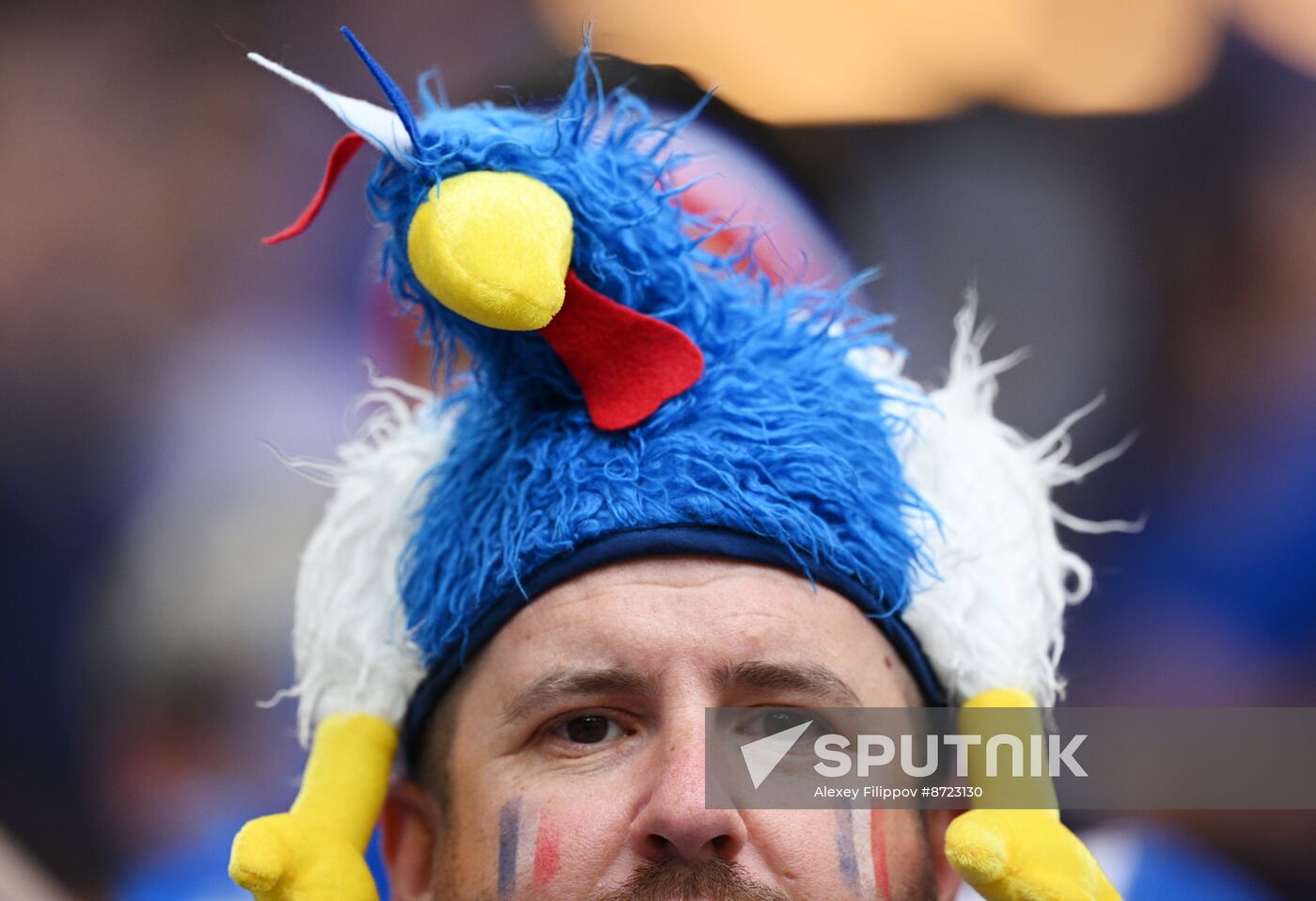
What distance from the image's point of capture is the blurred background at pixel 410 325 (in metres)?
2.97

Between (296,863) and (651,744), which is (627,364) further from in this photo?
(296,863)

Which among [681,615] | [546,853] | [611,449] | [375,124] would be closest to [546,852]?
[546,853]

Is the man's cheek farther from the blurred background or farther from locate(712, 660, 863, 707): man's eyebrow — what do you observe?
the blurred background

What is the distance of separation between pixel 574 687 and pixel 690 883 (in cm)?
27

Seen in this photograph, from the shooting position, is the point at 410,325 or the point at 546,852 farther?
the point at 410,325

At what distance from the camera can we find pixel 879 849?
1.43 metres

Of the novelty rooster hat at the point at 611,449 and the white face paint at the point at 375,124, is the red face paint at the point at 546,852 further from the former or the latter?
the white face paint at the point at 375,124

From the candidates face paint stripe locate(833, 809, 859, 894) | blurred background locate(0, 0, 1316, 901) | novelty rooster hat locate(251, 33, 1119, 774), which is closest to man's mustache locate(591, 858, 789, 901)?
face paint stripe locate(833, 809, 859, 894)

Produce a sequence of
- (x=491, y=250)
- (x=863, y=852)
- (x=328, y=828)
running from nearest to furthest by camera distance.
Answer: (x=491, y=250), (x=863, y=852), (x=328, y=828)

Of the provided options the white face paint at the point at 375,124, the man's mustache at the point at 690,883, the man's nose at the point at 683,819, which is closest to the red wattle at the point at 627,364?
the white face paint at the point at 375,124

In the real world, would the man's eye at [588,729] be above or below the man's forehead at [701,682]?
below

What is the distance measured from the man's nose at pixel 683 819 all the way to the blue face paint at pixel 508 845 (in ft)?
0.50

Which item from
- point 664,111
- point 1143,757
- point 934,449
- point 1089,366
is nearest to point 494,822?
point 934,449

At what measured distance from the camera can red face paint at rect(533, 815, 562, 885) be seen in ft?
4.47
